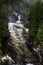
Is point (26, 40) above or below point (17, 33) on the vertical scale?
below

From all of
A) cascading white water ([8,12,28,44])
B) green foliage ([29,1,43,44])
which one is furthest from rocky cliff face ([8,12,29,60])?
green foliage ([29,1,43,44])

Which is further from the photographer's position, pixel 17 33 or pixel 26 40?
pixel 17 33

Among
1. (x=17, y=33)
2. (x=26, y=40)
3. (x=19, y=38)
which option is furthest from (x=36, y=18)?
(x=19, y=38)

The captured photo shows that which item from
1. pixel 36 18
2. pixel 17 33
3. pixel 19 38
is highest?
pixel 36 18

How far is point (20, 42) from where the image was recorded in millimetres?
A: 37125

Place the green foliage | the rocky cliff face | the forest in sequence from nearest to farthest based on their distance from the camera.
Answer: the forest, the rocky cliff face, the green foliage

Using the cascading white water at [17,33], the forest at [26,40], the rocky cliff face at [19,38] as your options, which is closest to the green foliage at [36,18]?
the forest at [26,40]

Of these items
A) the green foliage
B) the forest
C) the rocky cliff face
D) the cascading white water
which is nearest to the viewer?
the forest

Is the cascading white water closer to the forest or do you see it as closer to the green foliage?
the forest

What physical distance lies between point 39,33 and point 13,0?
15.3 meters

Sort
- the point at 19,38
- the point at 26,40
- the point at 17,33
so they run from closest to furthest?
the point at 26,40 → the point at 19,38 → the point at 17,33

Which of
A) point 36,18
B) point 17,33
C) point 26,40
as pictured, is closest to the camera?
point 26,40

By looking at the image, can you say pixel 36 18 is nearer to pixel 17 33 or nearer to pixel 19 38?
pixel 17 33

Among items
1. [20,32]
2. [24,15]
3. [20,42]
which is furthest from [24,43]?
[24,15]
